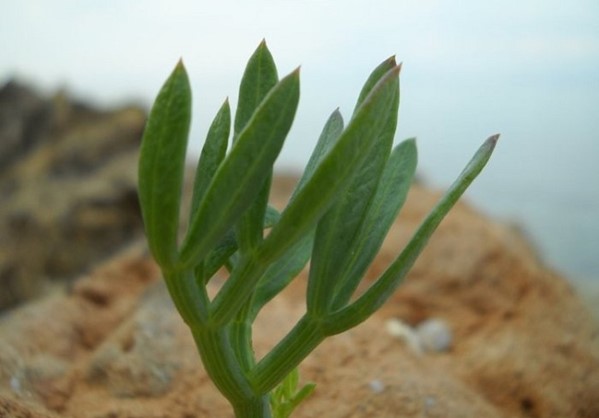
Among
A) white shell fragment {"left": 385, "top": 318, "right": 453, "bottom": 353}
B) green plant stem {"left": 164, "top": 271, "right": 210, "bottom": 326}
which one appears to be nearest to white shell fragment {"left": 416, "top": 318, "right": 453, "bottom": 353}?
white shell fragment {"left": 385, "top": 318, "right": 453, "bottom": 353}

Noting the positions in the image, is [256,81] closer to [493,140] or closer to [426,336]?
[493,140]

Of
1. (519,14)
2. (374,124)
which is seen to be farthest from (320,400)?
(519,14)

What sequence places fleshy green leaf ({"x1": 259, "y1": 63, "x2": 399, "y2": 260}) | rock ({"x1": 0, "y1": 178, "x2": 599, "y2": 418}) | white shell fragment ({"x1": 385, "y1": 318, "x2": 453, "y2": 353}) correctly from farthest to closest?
white shell fragment ({"x1": 385, "y1": 318, "x2": 453, "y2": 353}) → rock ({"x1": 0, "y1": 178, "x2": 599, "y2": 418}) → fleshy green leaf ({"x1": 259, "y1": 63, "x2": 399, "y2": 260})

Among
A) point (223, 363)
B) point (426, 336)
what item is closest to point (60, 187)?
point (426, 336)

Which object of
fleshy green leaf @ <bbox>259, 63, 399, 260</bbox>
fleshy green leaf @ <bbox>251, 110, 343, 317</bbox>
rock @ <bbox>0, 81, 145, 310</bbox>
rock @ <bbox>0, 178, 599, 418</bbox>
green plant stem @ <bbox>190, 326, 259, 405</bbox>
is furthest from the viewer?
rock @ <bbox>0, 81, 145, 310</bbox>

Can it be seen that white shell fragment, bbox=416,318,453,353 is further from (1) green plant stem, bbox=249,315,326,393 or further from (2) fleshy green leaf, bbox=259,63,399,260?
(2) fleshy green leaf, bbox=259,63,399,260

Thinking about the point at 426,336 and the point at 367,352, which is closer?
the point at 367,352

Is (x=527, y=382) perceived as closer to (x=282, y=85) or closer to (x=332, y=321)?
(x=332, y=321)
